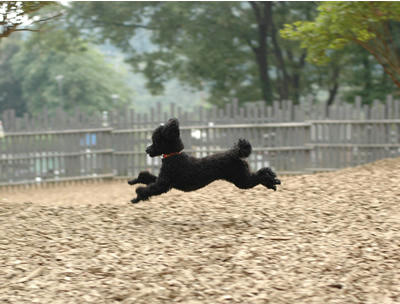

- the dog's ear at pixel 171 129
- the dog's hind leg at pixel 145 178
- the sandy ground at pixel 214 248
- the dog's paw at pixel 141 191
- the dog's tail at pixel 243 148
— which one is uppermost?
the dog's ear at pixel 171 129

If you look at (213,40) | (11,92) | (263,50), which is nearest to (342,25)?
(213,40)

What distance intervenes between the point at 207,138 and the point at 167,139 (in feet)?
26.3

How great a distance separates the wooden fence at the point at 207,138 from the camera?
1308cm

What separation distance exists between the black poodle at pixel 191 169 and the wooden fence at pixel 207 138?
751cm

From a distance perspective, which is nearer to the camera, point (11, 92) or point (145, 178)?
point (145, 178)

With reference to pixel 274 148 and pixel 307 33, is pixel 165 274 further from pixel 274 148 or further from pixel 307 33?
pixel 274 148

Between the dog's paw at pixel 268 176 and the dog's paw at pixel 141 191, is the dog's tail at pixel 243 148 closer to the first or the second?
the dog's paw at pixel 268 176

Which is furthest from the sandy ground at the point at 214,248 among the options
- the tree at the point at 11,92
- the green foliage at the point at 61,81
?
the tree at the point at 11,92

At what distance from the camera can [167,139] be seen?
19.5 ft

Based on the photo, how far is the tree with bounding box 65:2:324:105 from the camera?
2294 centimetres

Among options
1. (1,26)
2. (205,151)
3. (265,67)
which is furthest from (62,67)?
(1,26)

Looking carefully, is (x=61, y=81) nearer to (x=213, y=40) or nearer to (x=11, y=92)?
(x=11, y=92)

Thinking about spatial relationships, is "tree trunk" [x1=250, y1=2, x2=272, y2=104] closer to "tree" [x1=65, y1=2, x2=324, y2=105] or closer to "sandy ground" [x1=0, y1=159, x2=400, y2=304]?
"tree" [x1=65, y1=2, x2=324, y2=105]

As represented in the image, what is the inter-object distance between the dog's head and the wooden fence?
299 inches
